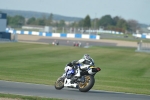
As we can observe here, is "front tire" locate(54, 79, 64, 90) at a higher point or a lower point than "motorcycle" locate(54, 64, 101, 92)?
lower

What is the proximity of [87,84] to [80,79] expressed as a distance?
48cm

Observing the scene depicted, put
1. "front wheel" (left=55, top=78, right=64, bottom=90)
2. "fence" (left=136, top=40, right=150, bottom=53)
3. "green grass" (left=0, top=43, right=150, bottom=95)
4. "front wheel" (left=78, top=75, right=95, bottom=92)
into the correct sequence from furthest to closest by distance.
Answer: "fence" (left=136, top=40, right=150, bottom=53) < "green grass" (left=0, top=43, right=150, bottom=95) < "front wheel" (left=55, top=78, right=64, bottom=90) < "front wheel" (left=78, top=75, right=95, bottom=92)

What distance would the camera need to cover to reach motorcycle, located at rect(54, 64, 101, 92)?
55.8 feet

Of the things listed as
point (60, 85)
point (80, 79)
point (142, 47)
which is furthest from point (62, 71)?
point (142, 47)

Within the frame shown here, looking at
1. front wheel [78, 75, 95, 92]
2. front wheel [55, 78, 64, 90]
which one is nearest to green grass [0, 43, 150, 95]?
front wheel [55, 78, 64, 90]

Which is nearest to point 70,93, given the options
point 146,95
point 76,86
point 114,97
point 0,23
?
point 76,86

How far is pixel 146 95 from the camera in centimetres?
1839

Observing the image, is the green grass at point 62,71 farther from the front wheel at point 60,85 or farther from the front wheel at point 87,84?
the front wheel at point 87,84

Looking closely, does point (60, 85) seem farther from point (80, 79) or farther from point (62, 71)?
point (62, 71)

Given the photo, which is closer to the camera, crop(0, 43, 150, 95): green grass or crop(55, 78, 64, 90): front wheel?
crop(55, 78, 64, 90): front wheel

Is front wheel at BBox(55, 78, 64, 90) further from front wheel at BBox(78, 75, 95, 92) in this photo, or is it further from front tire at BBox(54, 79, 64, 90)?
front wheel at BBox(78, 75, 95, 92)

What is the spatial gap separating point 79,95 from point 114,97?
129 cm

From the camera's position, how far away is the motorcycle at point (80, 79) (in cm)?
1700

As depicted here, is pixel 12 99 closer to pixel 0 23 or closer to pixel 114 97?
pixel 114 97
